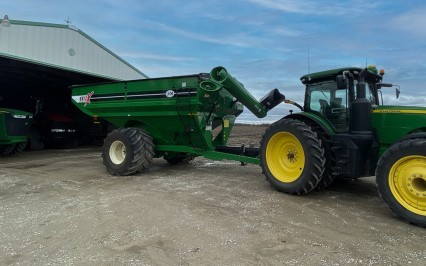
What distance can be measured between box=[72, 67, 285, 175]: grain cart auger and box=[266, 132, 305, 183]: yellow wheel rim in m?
0.69

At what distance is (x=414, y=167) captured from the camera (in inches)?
183

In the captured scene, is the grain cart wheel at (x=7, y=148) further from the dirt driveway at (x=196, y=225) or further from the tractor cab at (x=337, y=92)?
the tractor cab at (x=337, y=92)

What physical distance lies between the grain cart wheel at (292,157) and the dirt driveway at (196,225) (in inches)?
9.8

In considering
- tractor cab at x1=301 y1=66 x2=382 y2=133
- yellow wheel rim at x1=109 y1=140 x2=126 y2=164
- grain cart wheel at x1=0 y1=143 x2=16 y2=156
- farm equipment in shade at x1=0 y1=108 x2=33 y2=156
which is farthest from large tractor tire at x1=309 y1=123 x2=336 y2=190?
grain cart wheel at x1=0 y1=143 x2=16 y2=156

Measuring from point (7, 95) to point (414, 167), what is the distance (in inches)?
690

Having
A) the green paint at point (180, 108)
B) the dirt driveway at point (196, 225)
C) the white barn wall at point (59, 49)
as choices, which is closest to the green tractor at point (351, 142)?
the dirt driveway at point (196, 225)

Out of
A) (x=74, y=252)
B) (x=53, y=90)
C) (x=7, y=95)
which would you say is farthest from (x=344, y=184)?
(x=7, y=95)

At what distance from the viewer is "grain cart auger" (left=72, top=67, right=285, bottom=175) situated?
25.2ft

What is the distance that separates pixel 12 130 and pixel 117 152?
16.1ft

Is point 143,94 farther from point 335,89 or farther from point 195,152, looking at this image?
point 335,89

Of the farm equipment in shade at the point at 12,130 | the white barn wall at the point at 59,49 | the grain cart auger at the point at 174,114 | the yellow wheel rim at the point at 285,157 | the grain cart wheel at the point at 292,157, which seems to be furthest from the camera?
the farm equipment in shade at the point at 12,130

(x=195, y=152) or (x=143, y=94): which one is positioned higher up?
(x=143, y=94)

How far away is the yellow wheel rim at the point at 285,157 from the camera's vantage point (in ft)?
20.1

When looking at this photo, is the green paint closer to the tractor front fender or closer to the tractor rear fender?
the tractor front fender
